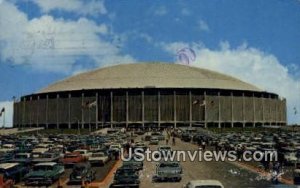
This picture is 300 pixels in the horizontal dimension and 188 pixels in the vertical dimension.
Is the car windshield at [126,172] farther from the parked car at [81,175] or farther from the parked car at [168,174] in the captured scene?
the parked car at [81,175]

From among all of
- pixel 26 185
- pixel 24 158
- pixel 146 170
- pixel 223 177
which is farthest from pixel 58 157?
pixel 223 177

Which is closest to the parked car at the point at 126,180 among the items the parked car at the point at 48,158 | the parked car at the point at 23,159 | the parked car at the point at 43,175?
the parked car at the point at 43,175

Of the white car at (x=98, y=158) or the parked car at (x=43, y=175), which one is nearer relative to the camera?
the parked car at (x=43, y=175)

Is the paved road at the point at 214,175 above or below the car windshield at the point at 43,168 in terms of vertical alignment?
below

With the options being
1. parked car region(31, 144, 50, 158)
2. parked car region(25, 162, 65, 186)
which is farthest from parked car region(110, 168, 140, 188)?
parked car region(31, 144, 50, 158)

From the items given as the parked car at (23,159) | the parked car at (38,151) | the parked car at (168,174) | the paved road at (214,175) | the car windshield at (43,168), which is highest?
the parked car at (38,151)

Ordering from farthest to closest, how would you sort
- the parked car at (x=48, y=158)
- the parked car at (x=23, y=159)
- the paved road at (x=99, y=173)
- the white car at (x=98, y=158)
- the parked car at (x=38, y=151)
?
the parked car at (x=38, y=151) → the white car at (x=98, y=158) → the parked car at (x=48, y=158) → the parked car at (x=23, y=159) → the paved road at (x=99, y=173)
